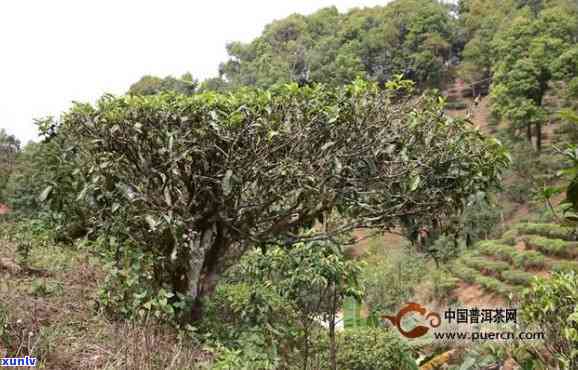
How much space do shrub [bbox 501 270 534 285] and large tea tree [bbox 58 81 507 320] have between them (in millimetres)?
7737

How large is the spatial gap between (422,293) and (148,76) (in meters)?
31.8

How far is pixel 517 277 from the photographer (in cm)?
1123

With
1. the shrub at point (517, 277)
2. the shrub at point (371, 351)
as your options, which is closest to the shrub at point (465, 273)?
the shrub at point (517, 277)

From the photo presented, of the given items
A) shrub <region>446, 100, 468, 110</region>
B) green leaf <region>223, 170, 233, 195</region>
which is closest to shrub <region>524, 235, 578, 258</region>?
green leaf <region>223, 170, 233, 195</region>

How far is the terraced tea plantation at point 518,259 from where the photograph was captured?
1120cm

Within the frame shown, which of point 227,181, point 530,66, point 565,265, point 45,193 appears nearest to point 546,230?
point 565,265

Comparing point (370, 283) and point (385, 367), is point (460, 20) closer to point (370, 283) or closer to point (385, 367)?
point (370, 283)

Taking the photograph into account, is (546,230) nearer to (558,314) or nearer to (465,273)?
(465,273)

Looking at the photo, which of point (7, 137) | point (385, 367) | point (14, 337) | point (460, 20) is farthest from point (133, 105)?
point (460, 20)

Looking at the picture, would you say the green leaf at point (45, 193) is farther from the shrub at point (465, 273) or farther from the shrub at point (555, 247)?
the shrub at point (465, 273)

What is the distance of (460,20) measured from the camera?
3966cm

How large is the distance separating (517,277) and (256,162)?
926 cm

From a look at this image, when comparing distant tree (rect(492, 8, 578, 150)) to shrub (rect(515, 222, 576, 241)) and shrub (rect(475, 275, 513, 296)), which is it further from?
shrub (rect(475, 275, 513, 296))

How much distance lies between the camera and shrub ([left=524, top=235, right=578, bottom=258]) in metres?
11.3
